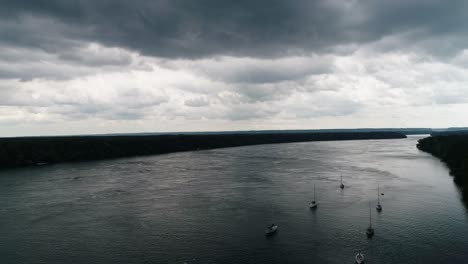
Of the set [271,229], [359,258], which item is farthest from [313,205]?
[359,258]

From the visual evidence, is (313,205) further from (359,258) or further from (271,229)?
(359,258)

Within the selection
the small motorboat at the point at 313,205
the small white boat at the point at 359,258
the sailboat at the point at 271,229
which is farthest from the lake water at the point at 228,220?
the small motorboat at the point at 313,205

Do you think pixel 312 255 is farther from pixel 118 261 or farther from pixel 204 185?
pixel 204 185

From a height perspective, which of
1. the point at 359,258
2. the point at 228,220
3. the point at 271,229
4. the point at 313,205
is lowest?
the point at 359,258

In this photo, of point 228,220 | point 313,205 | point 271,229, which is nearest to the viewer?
point 271,229

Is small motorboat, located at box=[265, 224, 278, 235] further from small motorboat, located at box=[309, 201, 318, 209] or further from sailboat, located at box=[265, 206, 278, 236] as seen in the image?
small motorboat, located at box=[309, 201, 318, 209]

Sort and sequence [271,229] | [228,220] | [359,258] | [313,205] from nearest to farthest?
[359,258] → [271,229] → [228,220] → [313,205]

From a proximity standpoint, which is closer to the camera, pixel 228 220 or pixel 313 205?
pixel 228 220

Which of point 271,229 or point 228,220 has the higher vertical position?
point 271,229

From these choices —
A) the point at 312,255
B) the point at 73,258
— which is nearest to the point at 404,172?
the point at 312,255
